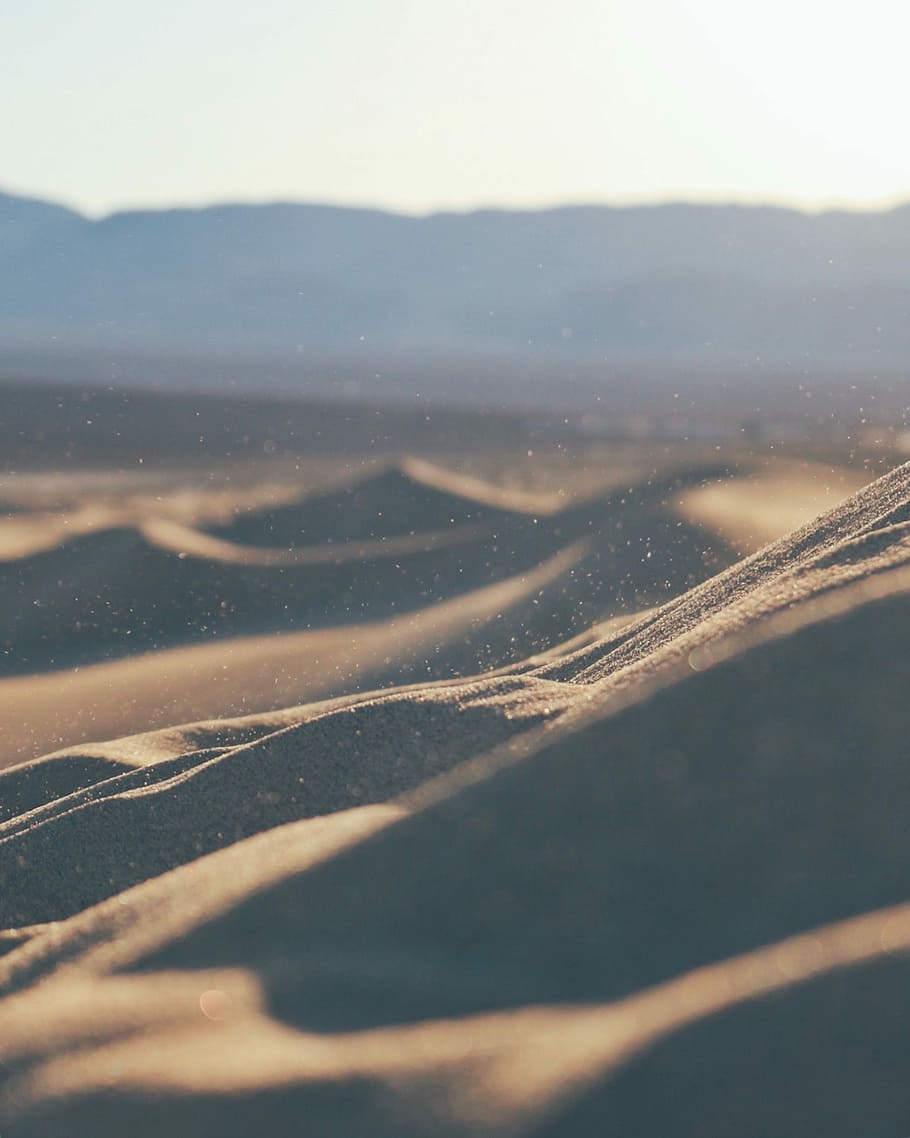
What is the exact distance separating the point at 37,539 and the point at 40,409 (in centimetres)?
1189

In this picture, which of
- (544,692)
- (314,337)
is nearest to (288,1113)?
(544,692)

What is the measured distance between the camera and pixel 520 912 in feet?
5.37

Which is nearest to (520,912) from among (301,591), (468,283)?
(301,591)

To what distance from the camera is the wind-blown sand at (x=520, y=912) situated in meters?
1.38

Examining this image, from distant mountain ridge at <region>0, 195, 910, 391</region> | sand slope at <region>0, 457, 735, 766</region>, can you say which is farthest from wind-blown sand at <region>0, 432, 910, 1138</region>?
distant mountain ridge at <region>0, 195, 910, 391</region>

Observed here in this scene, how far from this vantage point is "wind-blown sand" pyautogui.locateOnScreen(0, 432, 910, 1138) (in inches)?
54.2

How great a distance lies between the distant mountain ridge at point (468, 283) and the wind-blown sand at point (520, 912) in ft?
111

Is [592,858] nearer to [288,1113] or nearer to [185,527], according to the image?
[288,1113]

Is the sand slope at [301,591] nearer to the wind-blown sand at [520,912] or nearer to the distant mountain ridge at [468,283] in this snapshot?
the wind-blown sand at [520,912]

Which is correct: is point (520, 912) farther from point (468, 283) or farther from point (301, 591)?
point (468, 283)

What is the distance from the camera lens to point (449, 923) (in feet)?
5.34

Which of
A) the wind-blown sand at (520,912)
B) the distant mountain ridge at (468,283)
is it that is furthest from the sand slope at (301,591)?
the distant mountain ridge at (468,283)

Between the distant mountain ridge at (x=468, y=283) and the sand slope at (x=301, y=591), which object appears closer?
the sand slope at (x=301, y=591)

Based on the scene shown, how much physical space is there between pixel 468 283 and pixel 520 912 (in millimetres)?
52292
